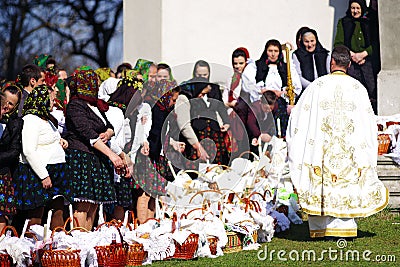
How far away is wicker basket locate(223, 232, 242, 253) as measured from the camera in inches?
368

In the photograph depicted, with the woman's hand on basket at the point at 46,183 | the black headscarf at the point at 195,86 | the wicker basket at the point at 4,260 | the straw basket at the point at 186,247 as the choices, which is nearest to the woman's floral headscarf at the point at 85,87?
the woman's hand on basket at the point at 46,183

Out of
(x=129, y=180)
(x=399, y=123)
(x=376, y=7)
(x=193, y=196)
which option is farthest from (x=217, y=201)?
(x=376, y=7)

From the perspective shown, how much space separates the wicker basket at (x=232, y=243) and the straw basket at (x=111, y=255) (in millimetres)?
1260

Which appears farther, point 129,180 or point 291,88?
point 291,88

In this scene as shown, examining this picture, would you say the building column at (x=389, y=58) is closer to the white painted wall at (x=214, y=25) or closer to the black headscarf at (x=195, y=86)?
the white painted wall at (x=214, y=25)

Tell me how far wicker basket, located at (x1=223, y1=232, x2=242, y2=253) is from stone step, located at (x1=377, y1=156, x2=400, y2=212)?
3.04 m

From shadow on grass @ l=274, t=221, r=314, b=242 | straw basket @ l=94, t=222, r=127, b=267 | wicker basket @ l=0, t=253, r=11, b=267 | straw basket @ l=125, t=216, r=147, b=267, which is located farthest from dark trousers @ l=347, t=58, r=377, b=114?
wicker basket @ l=0, t=253, r=11, b=267

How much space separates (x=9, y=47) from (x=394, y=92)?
23.6m

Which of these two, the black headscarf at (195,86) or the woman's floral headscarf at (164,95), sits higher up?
the black headscarf at (195,86)

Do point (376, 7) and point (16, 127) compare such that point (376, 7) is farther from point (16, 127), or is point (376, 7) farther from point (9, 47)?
point (9, 47)

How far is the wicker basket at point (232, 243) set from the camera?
9344mm

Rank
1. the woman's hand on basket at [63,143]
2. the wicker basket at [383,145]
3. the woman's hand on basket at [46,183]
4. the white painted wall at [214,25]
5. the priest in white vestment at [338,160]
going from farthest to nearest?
the white painted wall at [214,25] → the wicker basket at [383,145] → the priest in white vestment at [338,160] → the woman's hand on basket at [63,143] → the woman's hand on basket at [46,183]

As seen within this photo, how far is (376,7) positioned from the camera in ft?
50.6

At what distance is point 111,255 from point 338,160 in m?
2.78
